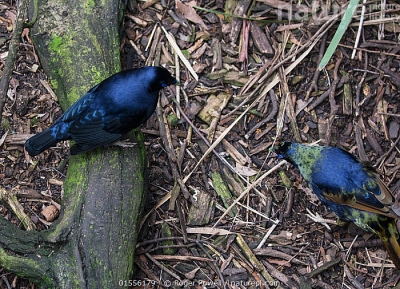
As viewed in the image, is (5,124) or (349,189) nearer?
(349,189)

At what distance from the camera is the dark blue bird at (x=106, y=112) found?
4.58 meters

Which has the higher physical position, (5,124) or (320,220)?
(5,124)

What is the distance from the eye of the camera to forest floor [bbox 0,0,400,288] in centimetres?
476

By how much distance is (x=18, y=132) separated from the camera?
518cm

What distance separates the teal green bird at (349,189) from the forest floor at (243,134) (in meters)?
0.27

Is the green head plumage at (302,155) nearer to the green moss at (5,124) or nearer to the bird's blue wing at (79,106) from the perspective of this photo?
the bird's blue wing at (79,106)

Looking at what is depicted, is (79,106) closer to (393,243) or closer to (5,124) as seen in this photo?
(5,124)

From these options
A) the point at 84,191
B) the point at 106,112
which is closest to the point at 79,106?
the point at 106,112

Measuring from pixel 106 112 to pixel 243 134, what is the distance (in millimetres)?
1614

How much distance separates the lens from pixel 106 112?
463 cm

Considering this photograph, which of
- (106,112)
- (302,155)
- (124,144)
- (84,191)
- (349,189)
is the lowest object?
(349,189)

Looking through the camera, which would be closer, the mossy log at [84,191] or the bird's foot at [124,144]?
the mossy log at [84,191]

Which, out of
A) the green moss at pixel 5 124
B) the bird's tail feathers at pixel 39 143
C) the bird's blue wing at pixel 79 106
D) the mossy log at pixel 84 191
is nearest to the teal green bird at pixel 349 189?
the mossy log at pixel 84 191

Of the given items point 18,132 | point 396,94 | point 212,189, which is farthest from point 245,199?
point 18,132
